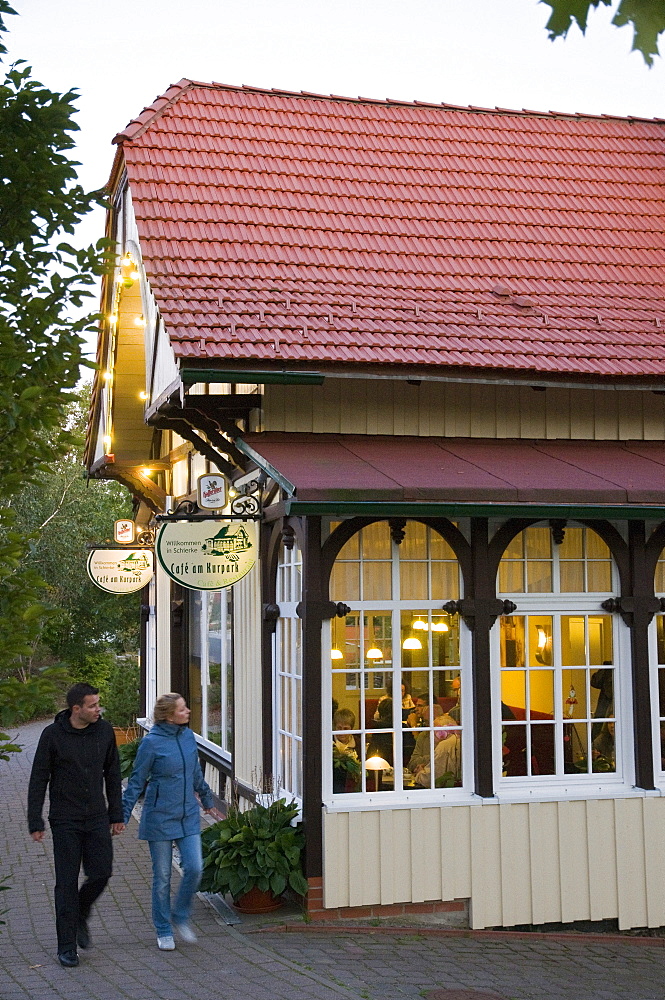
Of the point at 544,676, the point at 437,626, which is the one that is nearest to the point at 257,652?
the point at 437,626

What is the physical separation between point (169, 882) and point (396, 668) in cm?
241

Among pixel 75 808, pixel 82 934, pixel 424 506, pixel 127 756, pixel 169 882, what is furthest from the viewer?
pixel 127 756

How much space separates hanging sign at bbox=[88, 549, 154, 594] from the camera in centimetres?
1523

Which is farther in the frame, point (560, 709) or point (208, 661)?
point (208, 661)

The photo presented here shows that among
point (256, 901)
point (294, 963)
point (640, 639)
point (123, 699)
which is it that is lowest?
point (294, 963)

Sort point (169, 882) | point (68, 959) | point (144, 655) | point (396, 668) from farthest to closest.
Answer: point (144, 655), point (396, 668), point (169, 882), point (68, 959)

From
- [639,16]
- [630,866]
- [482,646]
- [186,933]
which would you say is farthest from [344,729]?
[639,16]

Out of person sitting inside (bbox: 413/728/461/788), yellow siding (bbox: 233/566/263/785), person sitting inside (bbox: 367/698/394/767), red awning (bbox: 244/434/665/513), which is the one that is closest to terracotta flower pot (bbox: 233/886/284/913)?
person sitting inside (bbox: 367/698/394/767)

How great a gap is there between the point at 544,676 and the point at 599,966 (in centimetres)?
226

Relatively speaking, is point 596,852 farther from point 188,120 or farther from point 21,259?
point 188,120

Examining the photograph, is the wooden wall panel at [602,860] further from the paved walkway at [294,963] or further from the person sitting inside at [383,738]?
the person sitting inside at [383,738]

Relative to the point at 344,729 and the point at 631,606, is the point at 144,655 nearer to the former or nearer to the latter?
the point at 344,729

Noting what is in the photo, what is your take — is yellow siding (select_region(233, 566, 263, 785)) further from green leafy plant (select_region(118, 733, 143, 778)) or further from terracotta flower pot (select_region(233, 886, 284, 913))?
green leafy plant (select_region(118, 733, 143, 778))

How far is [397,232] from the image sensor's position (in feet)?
39.2
